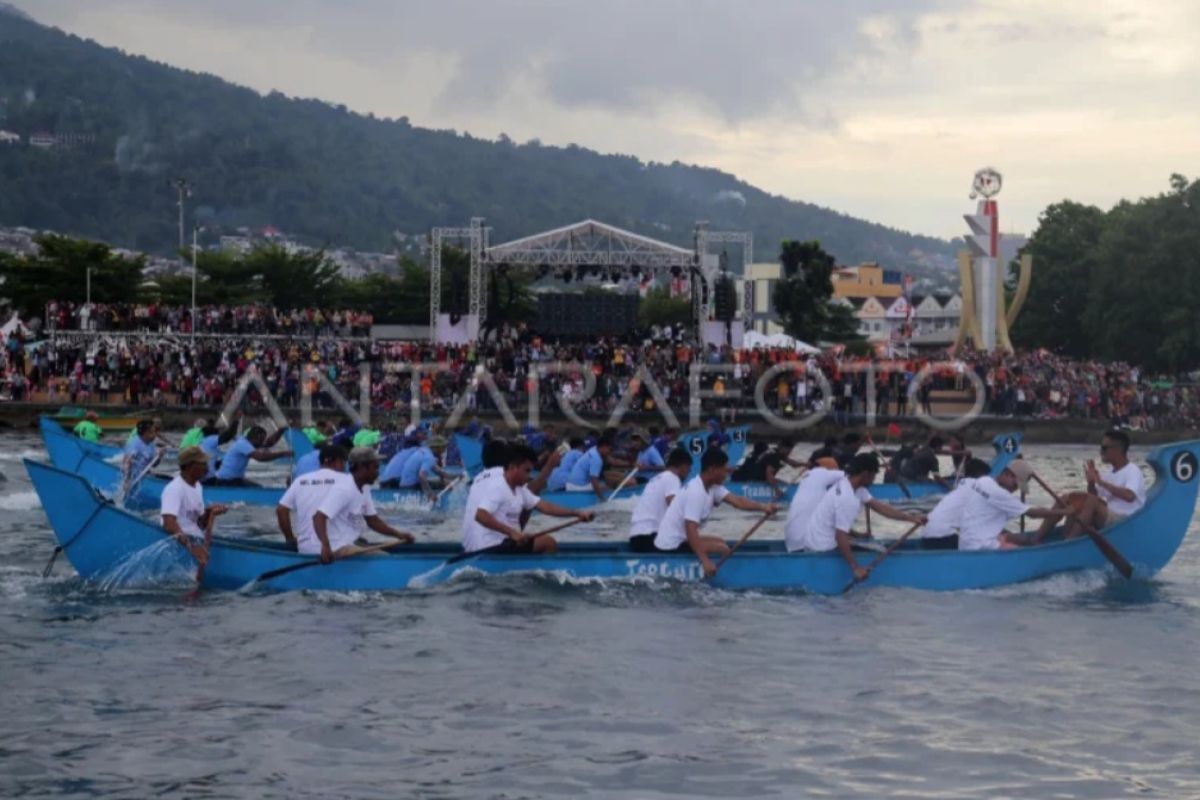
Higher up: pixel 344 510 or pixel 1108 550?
pixel 344 510

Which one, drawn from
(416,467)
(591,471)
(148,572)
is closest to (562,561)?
(148,572)

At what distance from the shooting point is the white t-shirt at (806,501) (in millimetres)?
16656

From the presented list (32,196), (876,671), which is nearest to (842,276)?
(32,196)

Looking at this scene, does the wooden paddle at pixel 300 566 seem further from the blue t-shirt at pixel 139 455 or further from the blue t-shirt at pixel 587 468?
the blue t-shirt at pixel 587 468

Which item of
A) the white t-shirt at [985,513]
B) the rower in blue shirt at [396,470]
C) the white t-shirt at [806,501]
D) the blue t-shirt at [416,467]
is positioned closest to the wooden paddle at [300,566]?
the white t-shirt at [806,501]

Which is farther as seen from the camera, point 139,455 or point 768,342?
point 768,342

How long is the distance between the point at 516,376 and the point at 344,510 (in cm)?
3149

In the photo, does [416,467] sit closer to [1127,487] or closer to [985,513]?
[985,513]

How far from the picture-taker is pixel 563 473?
26.5 metres

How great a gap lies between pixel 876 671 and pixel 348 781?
16.5 feet

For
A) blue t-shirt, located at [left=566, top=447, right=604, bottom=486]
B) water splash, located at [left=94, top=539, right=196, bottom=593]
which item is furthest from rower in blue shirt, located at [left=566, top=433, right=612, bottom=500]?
water splash, located at [left=94, top=539, right=196, bottom=593]

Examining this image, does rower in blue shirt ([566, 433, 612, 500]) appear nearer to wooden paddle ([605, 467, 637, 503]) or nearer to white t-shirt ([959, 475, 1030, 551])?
wooden paddle ([605, 467, 637, 503])

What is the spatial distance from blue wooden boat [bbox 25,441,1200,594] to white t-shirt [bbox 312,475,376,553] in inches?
10.3

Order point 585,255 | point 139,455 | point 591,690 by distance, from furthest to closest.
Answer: point 585,255 < point 139,455 < point 591,690
